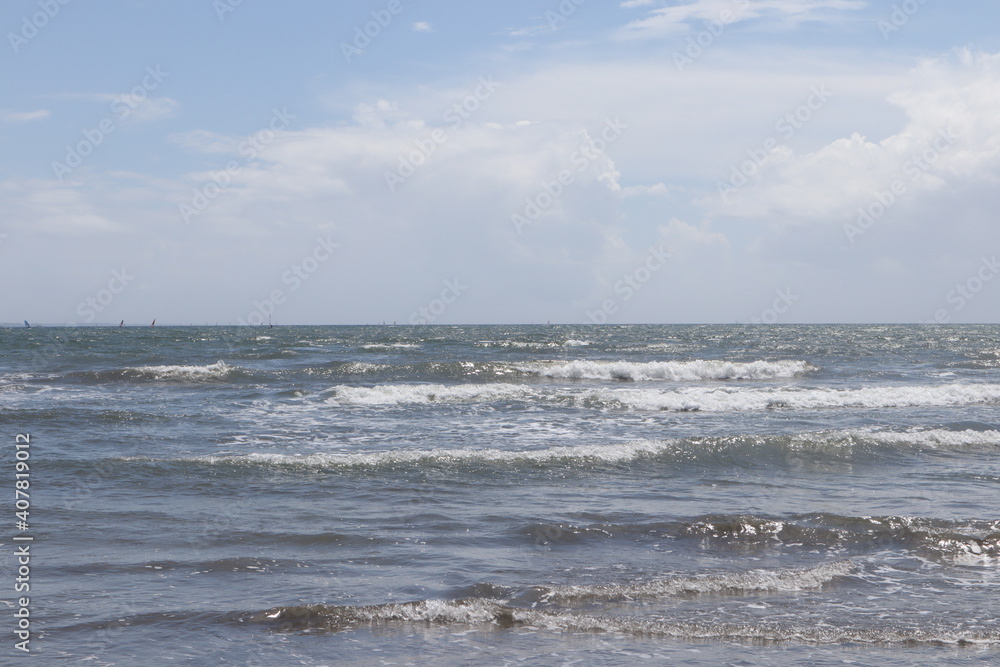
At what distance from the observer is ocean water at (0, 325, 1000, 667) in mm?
5746

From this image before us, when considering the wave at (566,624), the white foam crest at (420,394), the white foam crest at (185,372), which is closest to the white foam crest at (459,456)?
the wave at (566,624)

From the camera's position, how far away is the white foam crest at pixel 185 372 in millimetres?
28203

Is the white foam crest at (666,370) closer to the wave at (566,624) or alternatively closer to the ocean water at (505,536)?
the ocean water at (505,536)

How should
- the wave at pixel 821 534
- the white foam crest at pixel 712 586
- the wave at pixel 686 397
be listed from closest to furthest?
the white foam crest at pixel 712 586
the wave at pixel 821 534
the wave at pixel 686 397

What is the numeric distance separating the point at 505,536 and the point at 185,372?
76.6 feet

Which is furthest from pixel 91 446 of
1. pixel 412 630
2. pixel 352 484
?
pixel 412 630

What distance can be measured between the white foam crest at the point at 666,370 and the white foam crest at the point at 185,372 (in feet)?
37.8

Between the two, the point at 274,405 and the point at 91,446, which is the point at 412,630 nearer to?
the point at 91,446

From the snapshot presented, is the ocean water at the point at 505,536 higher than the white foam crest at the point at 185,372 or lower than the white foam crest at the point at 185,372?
lower

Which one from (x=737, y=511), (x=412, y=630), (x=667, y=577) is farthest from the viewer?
(x=737, y=511)

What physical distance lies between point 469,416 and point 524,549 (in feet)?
35.1

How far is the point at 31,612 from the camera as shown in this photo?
608 cm

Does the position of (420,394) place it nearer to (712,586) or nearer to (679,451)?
(679,451)

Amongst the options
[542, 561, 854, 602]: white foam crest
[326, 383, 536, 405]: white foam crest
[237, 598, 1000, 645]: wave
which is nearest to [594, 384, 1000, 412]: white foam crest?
[326, 383, 536, 405]: white foam crest
